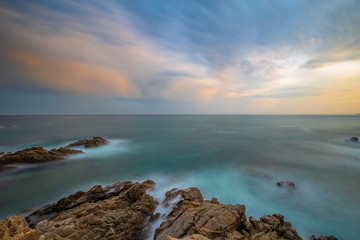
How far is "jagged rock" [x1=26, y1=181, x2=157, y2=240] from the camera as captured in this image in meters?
5.36

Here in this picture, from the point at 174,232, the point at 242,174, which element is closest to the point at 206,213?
the point at 174,232

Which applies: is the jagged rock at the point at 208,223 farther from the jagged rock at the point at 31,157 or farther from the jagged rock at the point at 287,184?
the jagged rock at the point at 31,157

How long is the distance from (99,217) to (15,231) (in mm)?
2400

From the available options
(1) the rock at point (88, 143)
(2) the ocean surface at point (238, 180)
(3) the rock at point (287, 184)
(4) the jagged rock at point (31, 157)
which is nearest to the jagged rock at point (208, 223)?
(2) the ocean surface at point (238, 180)

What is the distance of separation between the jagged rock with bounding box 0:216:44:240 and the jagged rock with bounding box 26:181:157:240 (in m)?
0.53

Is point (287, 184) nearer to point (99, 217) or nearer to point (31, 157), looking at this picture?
point (99, 217)

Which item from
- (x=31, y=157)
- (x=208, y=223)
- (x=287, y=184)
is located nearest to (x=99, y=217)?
(x=208, y=223)

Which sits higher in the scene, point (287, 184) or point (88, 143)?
point (88, 143)

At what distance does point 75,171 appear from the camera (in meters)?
13.9

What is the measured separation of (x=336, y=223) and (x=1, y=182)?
73.3 ft

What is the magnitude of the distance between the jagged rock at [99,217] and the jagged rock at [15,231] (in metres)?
0.53

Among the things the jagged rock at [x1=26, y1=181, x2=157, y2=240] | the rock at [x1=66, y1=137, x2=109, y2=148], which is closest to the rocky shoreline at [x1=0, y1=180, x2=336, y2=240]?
the jagged rock at [x1=26, y1=181, x2=157, y2=240]

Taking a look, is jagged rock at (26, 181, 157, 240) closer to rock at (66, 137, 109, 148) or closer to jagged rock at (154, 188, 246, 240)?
jagged rock at (154, 188, 246, 240)

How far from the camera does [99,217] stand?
612 centimetres
